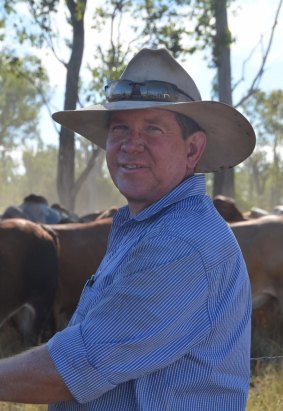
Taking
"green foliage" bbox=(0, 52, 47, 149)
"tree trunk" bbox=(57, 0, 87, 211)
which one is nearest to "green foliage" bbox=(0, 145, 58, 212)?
"green foliage" bbox=(0, 52, 47, 149)

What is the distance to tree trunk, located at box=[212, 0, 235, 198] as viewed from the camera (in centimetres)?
1994

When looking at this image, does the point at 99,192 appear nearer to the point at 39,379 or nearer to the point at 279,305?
the point at 279,305

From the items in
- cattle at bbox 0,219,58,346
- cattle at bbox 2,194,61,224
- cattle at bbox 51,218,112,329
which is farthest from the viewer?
cattle at bbox 2,194,61,224

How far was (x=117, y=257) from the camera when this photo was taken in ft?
7.18

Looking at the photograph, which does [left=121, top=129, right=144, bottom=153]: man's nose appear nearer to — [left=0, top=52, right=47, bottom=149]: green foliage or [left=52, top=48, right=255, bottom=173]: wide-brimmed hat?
[left=52, top=48, right=255, bottom=173]: wide-brimmed hat

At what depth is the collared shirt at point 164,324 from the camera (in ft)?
6.53

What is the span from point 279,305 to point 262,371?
2.43 meters

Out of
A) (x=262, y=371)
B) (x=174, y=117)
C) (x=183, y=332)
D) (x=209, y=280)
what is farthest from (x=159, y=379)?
(x=262, y=371)

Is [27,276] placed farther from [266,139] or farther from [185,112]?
[266,139]

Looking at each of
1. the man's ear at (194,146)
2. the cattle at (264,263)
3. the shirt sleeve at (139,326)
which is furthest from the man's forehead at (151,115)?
the cattle at (264,263)

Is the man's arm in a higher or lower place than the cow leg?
higher

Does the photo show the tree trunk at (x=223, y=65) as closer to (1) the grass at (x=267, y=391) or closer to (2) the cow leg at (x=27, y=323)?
(2) the cow leg at (x=27, y=323)

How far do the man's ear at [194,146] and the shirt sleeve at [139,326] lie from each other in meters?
0.52

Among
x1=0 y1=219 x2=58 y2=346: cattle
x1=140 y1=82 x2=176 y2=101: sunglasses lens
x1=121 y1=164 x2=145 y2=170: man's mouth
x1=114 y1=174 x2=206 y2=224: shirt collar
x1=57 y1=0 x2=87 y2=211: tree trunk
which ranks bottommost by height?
x1=0 y1=219 x2=58 y2=346: cattle
